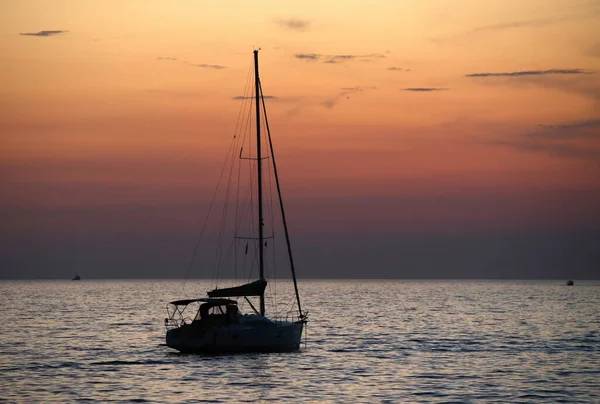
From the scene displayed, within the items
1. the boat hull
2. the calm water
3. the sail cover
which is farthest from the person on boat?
the calm water

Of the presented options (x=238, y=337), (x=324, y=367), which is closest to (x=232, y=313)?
(x=238, y=337)

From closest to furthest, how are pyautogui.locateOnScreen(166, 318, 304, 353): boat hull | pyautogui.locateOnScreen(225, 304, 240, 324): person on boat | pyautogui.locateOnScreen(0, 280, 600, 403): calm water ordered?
pyautogui.locateOnScreen(0, 280, 600, 403): calm water < pyautogui.locateOnScreen(166, 318, 304, 353): boat hull < pyautogui.locateOnScreen(225, 304, 240, 324): person on boat

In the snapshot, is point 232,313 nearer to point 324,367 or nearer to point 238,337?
point 238,337

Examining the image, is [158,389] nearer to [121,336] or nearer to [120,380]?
[120,380]

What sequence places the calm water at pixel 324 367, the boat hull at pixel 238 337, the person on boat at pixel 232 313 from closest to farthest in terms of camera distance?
1. the calm water at pixel 324 367
2. the boat hull at pixel 238 337
3. the person on boat at pixel 232 313

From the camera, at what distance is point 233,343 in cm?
6812

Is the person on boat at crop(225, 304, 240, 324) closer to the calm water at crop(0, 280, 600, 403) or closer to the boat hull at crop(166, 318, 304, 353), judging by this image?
the boat hull at crop(166, 318, 304, 353)

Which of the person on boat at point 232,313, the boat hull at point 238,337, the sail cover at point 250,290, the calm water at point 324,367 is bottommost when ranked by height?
the calm water at point 324,367

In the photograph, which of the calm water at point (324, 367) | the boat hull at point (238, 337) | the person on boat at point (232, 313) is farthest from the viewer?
the person on boat at point (232, 313)

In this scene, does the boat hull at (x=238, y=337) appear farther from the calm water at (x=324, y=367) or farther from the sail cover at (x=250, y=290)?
the sail cover at (x=250, y=290)

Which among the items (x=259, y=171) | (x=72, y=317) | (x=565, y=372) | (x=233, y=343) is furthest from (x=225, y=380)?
(x=72, y=317)

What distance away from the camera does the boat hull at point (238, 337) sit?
2675 inches

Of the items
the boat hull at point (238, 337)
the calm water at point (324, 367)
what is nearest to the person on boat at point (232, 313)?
the boat hull at point (238, 337)

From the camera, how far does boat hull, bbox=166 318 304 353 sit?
67.9 m
